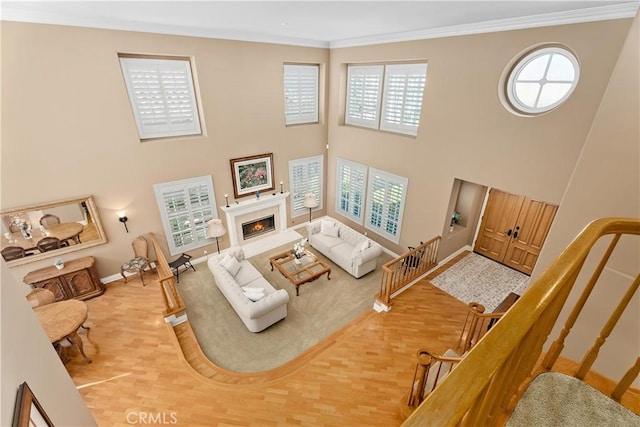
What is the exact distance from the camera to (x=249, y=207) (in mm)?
8109

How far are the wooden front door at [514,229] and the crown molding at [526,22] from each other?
3.71m

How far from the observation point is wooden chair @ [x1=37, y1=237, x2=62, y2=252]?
5791mm

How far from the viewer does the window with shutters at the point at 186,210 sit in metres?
6.92

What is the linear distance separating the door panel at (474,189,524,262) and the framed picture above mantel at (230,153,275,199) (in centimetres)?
596

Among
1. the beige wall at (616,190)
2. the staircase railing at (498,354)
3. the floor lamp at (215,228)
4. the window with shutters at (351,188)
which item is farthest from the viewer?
the window with shutters at (351,188)

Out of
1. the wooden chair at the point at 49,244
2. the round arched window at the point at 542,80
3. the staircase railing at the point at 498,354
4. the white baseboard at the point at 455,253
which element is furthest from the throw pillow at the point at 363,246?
the wooden chair at the point at 49,244

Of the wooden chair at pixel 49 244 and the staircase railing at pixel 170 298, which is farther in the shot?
the wooden chair at pixel 49 244

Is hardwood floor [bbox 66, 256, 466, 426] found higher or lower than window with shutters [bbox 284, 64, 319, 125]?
lower

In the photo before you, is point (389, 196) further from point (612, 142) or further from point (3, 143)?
point (3, 143)

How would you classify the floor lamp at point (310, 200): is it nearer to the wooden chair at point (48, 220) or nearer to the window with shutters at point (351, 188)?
the window with shutters at point (351, 188)

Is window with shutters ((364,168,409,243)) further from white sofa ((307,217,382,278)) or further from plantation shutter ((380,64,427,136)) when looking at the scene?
plantation shutter ((380,64,427,136))

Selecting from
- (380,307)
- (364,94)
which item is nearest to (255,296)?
(380,307)

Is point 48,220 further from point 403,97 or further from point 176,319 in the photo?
point 403,97

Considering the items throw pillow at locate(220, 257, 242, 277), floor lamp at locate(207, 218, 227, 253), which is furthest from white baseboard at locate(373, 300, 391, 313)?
floor lamp at locate(207, 218, 227, 253)
